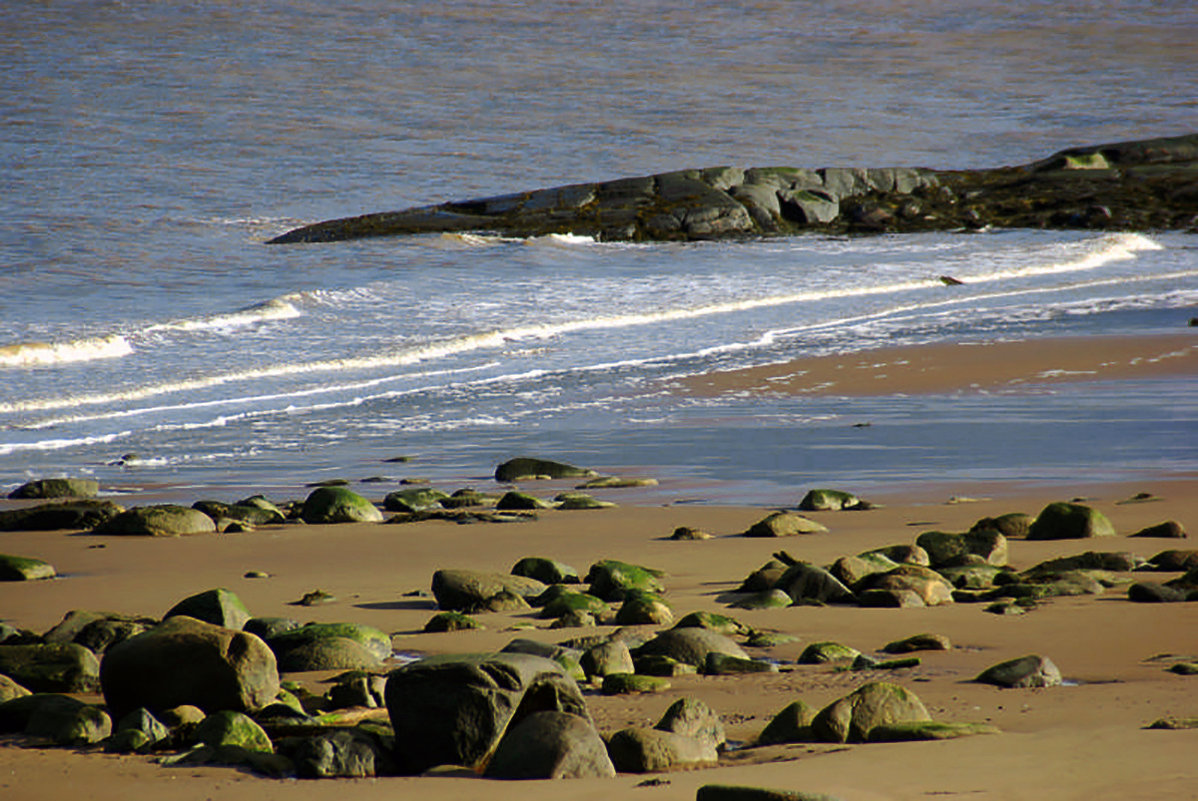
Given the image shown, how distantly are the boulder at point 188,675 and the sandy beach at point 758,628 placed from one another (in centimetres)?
27

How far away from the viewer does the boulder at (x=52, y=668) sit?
3416 millimetres

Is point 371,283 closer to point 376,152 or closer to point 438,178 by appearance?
point 438,178

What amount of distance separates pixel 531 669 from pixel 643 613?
54.0 inches

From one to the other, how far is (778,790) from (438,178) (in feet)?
109

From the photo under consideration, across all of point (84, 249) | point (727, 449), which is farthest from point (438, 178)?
point (727, 449)

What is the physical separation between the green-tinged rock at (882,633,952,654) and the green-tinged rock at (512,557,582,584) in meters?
1.51

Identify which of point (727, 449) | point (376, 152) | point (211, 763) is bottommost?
point (727, 449)

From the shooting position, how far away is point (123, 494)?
290 inches

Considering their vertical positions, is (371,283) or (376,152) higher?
(376,152)

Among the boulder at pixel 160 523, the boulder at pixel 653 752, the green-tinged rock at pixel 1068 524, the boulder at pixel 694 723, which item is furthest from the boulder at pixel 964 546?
the boulder at pixel 160 523

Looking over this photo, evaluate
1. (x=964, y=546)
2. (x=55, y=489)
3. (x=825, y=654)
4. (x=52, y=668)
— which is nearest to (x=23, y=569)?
(x=52, y=668)

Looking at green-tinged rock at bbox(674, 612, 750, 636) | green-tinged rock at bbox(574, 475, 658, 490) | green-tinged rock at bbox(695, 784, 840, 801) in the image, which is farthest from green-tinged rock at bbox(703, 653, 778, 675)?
green-tinged rock at bbox(574, 475, 658, 490)

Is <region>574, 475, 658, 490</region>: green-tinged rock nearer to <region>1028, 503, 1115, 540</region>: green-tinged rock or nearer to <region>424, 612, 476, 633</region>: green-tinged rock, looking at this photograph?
<region>1028, 503, 1115, 540</region>: green-tinged rock

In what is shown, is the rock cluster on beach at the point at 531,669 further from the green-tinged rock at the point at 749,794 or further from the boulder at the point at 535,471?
the boulder at the point at 535,471
